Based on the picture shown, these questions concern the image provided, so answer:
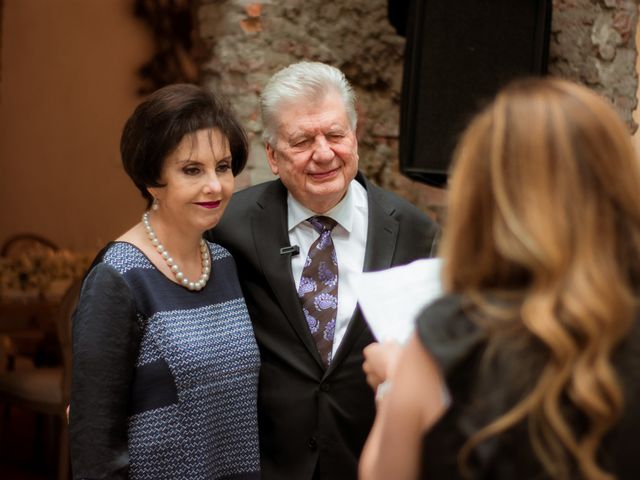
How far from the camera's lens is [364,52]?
433 cm

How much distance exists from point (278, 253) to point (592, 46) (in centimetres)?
195

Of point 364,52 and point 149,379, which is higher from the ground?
point 364,52

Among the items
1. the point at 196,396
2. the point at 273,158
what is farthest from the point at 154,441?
the point at 273,158

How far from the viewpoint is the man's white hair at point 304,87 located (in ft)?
8.48

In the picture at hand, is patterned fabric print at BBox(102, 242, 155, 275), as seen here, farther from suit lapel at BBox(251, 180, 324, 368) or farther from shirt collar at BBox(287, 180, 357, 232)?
shirt collar at BBox(287, 180, 357, 232)

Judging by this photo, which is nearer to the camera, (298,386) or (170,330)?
(170,330)

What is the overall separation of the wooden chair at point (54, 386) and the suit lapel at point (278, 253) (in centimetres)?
227

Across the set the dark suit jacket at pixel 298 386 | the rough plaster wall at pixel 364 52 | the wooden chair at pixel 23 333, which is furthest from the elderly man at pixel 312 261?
the wooden chair at pixel 23 333

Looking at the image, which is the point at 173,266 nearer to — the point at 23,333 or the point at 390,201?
the point at 390,201

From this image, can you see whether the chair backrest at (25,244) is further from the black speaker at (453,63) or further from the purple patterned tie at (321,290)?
the purple patterned tie at (321,290)

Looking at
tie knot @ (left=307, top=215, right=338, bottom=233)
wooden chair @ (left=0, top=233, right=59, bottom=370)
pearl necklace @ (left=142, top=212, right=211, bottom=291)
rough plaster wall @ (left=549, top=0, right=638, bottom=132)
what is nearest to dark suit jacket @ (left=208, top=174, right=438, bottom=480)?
tie knot @ (left=307, top=215, right=338, bottom=233)

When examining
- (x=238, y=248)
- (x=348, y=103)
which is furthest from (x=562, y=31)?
(x=238, y=248)

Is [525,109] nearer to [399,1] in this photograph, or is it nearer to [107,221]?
[399,1]

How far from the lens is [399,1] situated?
12.8 feet
